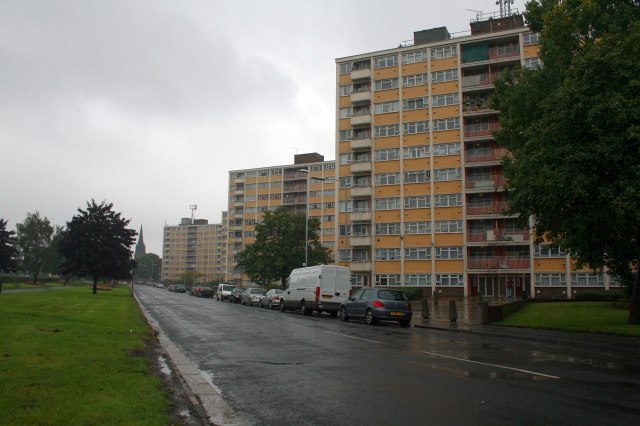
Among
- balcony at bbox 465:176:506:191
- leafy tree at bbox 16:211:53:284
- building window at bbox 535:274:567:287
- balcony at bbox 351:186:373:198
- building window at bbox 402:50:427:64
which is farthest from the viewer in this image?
leafy tree at bbox 16:211:53:284

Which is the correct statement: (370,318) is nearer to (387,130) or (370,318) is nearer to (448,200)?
(448,200)

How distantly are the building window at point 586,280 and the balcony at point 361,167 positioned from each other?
25.8 m

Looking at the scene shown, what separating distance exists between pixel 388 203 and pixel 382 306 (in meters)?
41.5

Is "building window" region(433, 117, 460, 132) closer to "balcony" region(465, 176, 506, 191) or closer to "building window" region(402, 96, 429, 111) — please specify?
"building window" region(402, 96, 429, 111)

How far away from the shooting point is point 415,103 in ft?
212

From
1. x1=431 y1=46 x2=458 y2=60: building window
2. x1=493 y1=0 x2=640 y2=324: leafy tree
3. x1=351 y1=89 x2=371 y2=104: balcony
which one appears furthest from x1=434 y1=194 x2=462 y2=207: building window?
x1=493 y1=0 x2=640 y2=324: leafy tree

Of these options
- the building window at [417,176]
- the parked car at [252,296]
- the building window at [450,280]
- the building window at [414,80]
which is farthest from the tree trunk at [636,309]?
the building window at [414,80]

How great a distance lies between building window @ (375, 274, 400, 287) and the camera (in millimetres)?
62750

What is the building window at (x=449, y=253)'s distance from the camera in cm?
Answer: 5980

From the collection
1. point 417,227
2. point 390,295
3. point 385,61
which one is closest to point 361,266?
point 417,227

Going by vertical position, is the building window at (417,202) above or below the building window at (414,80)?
below

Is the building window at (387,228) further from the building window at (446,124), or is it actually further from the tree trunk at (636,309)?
the tree trunk at (636,309)

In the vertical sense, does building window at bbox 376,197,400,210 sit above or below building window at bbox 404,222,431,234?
above

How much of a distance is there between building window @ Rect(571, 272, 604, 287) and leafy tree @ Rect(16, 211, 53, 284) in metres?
70.8
